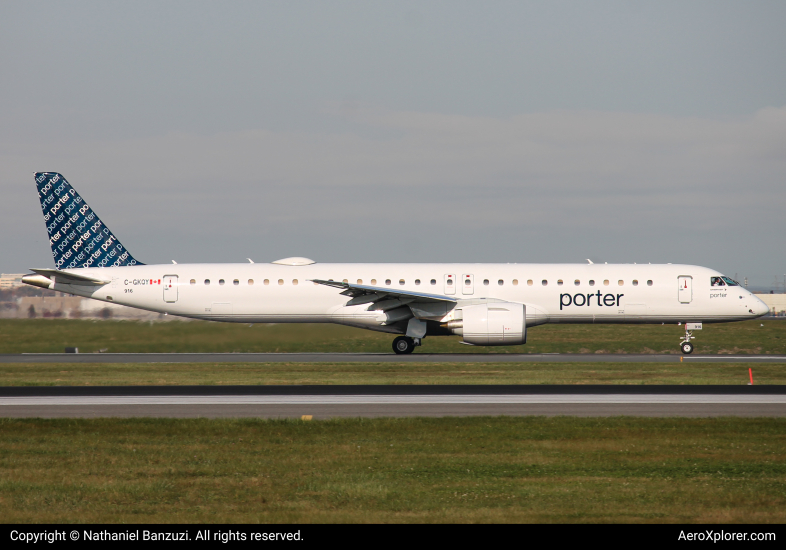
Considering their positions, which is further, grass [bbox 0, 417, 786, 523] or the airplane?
the airplane

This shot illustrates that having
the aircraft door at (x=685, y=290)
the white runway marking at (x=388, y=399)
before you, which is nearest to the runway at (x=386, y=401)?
the white runway marking at (x=388, y=399)

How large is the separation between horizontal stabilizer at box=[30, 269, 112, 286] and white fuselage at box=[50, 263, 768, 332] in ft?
0.67

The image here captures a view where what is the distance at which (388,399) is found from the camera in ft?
63.7

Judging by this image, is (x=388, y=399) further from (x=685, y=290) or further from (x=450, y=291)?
(x=685, y=290)

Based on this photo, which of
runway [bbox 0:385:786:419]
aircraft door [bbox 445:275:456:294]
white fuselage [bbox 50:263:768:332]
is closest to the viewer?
runway [bbox 0:385:786:419]

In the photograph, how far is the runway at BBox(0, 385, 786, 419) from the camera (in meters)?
17.1

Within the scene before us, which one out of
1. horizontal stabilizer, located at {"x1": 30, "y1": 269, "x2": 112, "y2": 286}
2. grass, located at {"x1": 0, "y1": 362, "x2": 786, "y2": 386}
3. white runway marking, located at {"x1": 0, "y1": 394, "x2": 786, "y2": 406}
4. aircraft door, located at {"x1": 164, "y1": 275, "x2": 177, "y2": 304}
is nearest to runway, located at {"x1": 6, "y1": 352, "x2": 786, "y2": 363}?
grass, located at {"x1": 0, "y1": 362, "x2": 786, "y2": 386}

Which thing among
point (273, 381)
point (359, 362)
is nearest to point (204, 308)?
point (359, 362)

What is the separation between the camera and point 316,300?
36.4 m

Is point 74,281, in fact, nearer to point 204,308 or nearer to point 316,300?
point 204,308

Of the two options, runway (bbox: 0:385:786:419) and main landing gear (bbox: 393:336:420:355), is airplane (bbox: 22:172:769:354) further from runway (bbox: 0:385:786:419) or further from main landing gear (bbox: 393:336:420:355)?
runway (bbox: 0:385:786:419)

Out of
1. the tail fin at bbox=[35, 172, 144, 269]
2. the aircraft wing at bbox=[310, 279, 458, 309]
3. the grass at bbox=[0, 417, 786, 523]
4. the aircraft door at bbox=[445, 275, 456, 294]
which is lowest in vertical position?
the grass at bbox=[0, 417, 786, 523]

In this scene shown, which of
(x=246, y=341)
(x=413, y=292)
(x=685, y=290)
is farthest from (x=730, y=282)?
(x=246, y=341)

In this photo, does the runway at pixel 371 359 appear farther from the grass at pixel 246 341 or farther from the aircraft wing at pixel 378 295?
the aircraft wing at pixel 378 295
